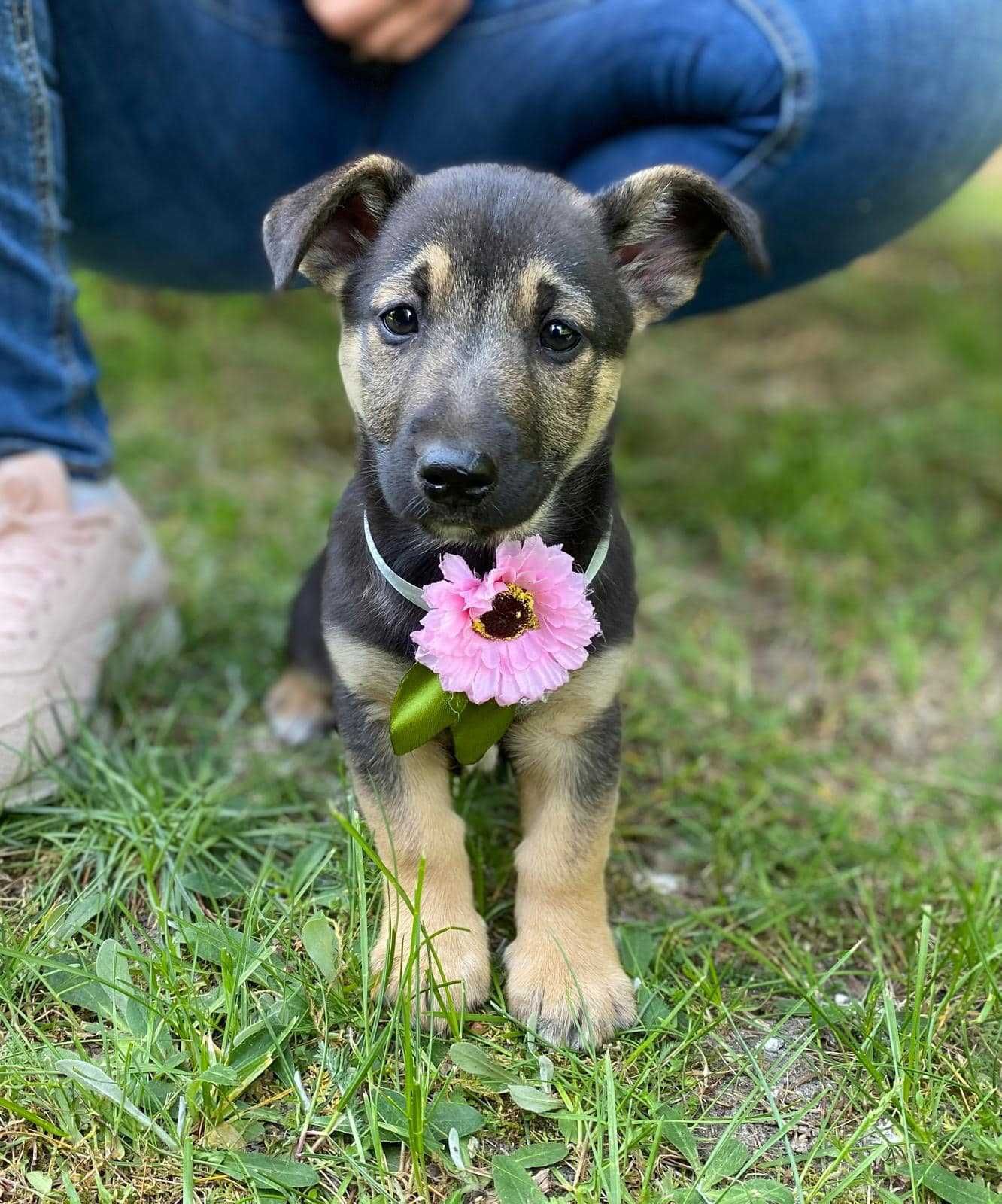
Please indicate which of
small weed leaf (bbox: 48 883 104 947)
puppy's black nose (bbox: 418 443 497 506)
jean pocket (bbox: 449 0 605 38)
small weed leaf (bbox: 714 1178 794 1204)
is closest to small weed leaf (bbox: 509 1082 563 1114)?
small weed leaf (bbox: 714 1178 794 1204)

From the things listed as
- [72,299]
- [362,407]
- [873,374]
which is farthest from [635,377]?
[362,407]

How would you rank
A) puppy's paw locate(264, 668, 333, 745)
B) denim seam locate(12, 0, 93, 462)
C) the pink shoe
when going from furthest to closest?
puppy's paw locate(264, 668, 333, 745)
denim seam locate(12, 0, 93, 462)
the pink shoe

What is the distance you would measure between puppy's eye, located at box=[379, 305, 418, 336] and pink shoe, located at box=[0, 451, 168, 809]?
146 cm

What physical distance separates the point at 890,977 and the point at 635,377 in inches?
191

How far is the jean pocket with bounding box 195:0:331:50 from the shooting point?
3969 millimetres

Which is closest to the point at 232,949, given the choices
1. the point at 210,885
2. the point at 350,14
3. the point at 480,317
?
the point at 210,885

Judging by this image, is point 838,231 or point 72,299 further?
point 838,231

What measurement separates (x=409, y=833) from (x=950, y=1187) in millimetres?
1343

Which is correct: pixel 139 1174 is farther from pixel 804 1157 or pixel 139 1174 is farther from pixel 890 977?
pixel 890 977

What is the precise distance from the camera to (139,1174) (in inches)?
91.0

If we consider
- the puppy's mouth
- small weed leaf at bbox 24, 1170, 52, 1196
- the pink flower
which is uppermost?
the puppy's mouth

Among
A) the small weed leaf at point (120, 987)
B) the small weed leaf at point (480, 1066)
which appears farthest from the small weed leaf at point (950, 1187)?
the small weed leaf at point (120, 987)

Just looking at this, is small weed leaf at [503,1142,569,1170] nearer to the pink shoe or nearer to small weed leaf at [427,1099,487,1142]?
small weed leaf at [427,1099,487,1142]

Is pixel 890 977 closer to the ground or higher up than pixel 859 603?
higher up
